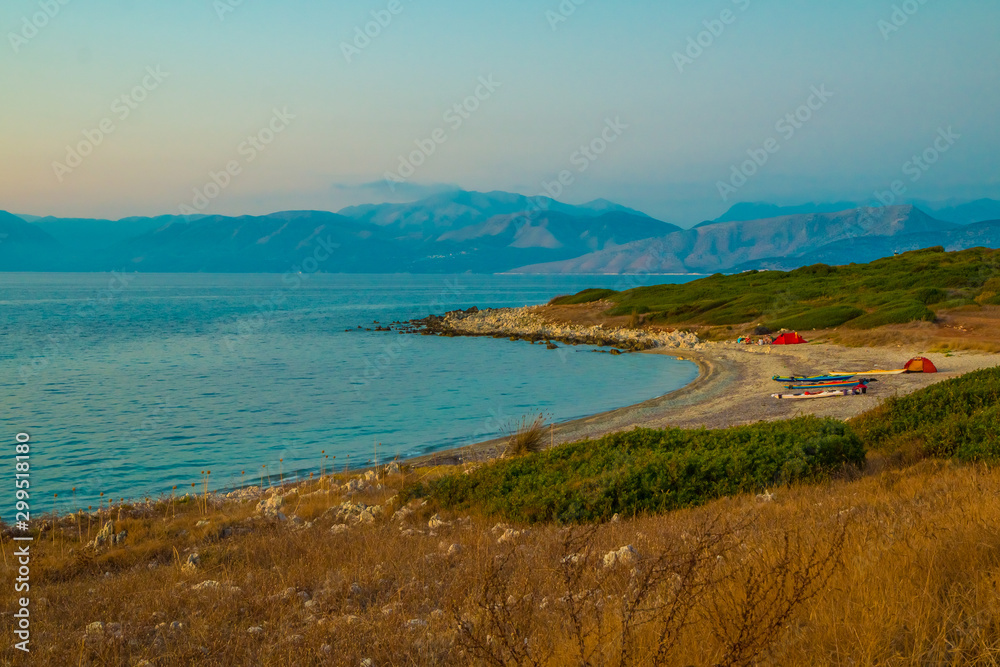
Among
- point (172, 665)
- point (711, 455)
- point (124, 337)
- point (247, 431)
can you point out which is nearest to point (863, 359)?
point (711, 455)

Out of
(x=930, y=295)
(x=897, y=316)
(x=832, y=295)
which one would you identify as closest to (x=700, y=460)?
(x=897, y=316)

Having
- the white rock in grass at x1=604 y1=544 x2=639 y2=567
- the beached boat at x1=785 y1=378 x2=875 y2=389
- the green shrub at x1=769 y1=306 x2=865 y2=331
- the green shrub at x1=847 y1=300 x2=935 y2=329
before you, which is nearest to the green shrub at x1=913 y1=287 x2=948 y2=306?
the green shrub at x1=847 y1=300 x2=935 y2=329

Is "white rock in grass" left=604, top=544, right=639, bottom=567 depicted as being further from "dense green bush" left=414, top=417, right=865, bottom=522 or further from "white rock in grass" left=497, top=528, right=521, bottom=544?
"dense green bush" left=414, top=417, right=865, bottom=522

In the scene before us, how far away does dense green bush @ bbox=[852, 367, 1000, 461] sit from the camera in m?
10.4

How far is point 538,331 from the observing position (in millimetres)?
59156

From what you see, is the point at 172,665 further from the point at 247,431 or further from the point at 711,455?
the point at 247,431

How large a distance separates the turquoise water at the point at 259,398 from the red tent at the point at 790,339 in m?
7.39

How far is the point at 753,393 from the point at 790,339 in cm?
1776

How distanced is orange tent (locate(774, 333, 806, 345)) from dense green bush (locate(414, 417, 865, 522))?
101ft

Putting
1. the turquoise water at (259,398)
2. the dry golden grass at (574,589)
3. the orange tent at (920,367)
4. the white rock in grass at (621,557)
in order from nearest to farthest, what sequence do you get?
the dry golden grass at (574,589)
the white rock in grass at (621,557)
the turquoise water at (259,398)
the orange tent at (920,367)

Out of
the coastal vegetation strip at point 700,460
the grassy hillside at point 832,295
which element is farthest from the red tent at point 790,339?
the coastal vegetation strip at point 700,460

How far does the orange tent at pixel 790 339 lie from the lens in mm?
40094

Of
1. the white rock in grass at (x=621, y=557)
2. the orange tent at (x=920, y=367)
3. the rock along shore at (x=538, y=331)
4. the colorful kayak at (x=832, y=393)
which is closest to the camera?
the white rock in grass at (x=621, y=557)

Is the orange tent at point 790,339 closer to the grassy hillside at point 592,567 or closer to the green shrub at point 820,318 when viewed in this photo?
the green shrub at point 820,318
